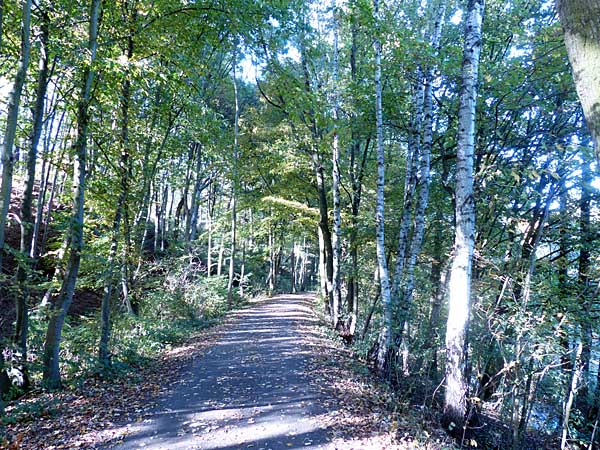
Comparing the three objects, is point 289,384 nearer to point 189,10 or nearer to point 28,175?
point 28,175

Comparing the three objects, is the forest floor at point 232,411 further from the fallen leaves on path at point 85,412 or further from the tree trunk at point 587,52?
the tree trunk at point 587,52

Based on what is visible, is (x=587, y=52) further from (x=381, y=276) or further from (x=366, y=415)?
(x=381, y=276)

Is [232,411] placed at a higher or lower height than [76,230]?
lower

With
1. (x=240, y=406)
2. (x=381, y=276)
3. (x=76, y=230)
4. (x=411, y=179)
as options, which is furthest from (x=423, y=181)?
(x=76, y=230)

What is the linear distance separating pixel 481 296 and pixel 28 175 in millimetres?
8168

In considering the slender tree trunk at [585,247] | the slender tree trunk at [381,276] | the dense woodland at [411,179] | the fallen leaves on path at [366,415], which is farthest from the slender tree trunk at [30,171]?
the slender tree trunk at [585,247]

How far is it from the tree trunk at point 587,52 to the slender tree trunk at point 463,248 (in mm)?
3432

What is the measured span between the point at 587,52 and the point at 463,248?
3654 millimetres

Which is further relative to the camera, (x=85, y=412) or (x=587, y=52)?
(x=85, y=412)

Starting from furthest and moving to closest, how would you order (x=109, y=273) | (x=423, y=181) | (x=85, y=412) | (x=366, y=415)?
(x=423, y=181), (x=109, y=273), (x=366, y=415), (x=85, y=412)

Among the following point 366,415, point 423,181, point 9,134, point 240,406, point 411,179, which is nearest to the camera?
point 9,134

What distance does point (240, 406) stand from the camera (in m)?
5.68

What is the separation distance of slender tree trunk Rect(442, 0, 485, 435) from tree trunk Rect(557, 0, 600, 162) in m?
3.43

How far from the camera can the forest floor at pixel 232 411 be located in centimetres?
450
